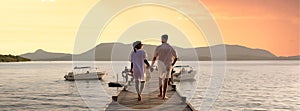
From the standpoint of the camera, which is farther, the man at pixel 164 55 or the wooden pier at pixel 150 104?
the man at pixel 164 55

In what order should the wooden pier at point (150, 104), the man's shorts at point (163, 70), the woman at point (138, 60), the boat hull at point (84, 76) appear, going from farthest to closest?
the boat hull at point (84, 76)
the man's shorts at point (163, 70)
the woman at point (138, 60)
the wooden pier at point (150, 104)

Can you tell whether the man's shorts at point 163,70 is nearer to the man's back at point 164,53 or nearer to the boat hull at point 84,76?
the man's back at point 164,53

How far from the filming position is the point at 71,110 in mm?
37969

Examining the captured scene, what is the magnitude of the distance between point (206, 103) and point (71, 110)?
14.0m

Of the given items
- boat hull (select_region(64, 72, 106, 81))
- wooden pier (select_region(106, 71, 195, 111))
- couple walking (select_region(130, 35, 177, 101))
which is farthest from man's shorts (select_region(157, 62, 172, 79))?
boat hull (select_region(64, 72, 106, 81))

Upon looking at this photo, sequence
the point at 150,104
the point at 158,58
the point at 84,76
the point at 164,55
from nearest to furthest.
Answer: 1. the point at 164,55
2. the point at 158,58
3. the point at 150,104
4. the point at 84,76

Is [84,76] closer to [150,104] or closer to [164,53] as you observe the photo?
[150,104]

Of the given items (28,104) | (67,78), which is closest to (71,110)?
(28,104)

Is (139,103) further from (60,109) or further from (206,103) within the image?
(206,103)

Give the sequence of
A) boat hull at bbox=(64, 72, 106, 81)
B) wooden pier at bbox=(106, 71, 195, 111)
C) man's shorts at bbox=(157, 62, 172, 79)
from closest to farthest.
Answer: wooden pier at bbox=(106, 71, 195, 111) < man's shorts at bbox=(157, 62, 172, 79) < boat hull at bbox=(64, 72, 106, 81)

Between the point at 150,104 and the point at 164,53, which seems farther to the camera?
the point at 150,104

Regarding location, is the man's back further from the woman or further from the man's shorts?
the woman

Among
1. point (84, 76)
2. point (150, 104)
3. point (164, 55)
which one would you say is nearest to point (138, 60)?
point (164, 55)

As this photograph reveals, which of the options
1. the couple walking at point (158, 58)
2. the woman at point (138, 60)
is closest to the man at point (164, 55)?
the couple walking at point (158, 58)
